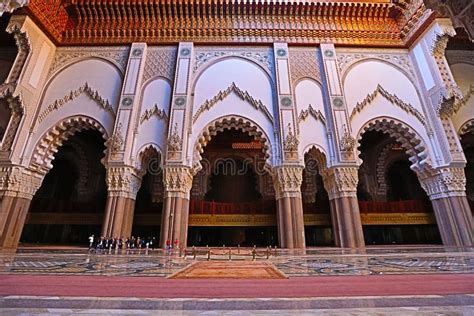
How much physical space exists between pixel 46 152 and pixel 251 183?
916 centimetres

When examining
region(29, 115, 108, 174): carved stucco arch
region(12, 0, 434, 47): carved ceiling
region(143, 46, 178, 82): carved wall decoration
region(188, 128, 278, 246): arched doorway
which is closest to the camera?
region(29, 115, 108, 174): carved stucco arch

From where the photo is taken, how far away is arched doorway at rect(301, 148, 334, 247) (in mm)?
11078

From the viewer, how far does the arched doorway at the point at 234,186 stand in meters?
11.8

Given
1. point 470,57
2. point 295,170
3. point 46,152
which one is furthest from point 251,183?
point 470,57

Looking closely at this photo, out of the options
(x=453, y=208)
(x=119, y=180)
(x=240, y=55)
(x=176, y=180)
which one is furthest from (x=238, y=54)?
(x=453, y=208)

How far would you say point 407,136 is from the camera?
9664mm

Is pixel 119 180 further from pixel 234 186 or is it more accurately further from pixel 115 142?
pixel 234 186

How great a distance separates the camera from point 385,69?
10.5 m

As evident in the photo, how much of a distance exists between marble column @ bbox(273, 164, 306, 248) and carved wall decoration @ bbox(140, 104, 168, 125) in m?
4.73

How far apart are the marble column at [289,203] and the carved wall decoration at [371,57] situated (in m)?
5.22

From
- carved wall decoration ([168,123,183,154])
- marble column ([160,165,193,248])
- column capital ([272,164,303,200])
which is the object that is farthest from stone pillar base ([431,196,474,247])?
carved wall decoration ([168,123,183,154])

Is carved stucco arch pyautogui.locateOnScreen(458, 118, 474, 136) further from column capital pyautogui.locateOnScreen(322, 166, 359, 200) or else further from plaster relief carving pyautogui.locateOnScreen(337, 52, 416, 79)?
column capital pyautogui.locateOnScreen(322, 166, 359, 200)

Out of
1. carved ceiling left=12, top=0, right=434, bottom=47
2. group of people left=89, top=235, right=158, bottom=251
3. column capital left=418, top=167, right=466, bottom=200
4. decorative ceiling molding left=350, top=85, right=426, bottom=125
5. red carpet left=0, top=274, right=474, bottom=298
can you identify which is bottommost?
red carpet left=0, top=274, right=474, bottom=298

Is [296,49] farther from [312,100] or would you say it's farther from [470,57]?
[470,57]
